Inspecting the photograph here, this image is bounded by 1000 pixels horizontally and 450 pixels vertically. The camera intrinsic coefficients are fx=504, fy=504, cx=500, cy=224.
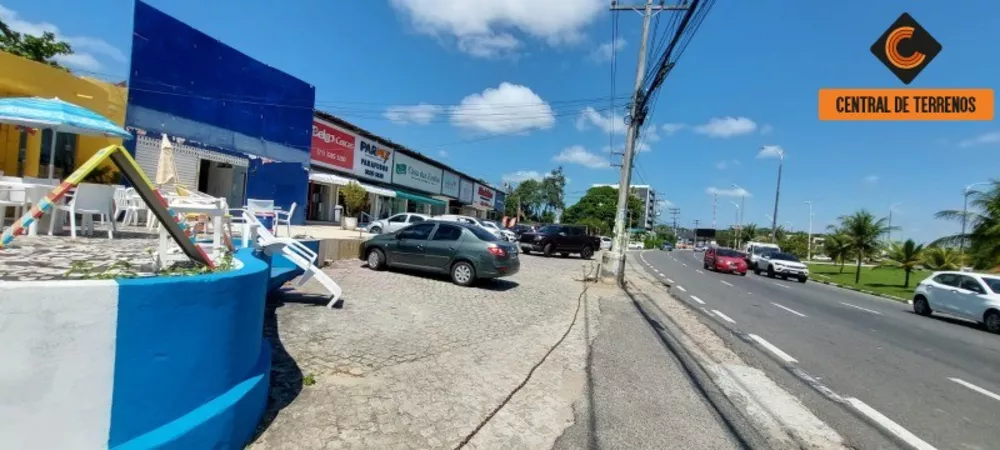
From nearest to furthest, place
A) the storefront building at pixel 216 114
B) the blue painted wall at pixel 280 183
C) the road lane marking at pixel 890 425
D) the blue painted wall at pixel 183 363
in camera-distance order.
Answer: the blue painted wall at pixel 183 363
the road lane marking at pixel 890 425
the storefront building at pixel 216 114
the blue painted wall at pixel 280 183

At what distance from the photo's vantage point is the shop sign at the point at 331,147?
2527cm

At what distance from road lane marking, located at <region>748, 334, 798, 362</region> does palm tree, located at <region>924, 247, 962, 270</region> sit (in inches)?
1006

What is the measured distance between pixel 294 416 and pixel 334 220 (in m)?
26.2

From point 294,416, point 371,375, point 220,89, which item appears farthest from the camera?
point 220,89

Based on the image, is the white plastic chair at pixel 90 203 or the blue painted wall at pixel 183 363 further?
the white plastic chair at pixel 90 203

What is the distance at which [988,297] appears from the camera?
13.4 m

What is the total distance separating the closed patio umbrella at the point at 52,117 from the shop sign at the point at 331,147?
1575 cm

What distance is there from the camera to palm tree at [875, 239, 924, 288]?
28484mm

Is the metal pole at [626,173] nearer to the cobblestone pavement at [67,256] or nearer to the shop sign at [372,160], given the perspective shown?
the cobblestone pavement at [67,256]

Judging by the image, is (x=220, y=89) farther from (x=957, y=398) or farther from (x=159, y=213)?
(x=957, y=398)

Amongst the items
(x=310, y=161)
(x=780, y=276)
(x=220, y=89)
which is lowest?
(x=780, y=276)

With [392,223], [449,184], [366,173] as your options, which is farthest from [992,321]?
[449,184]

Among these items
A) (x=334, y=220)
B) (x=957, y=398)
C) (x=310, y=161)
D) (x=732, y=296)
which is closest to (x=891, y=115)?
(x=957, y=398)

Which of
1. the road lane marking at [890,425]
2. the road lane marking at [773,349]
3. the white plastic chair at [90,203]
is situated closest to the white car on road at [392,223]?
the white plastic chair at [90,203]
